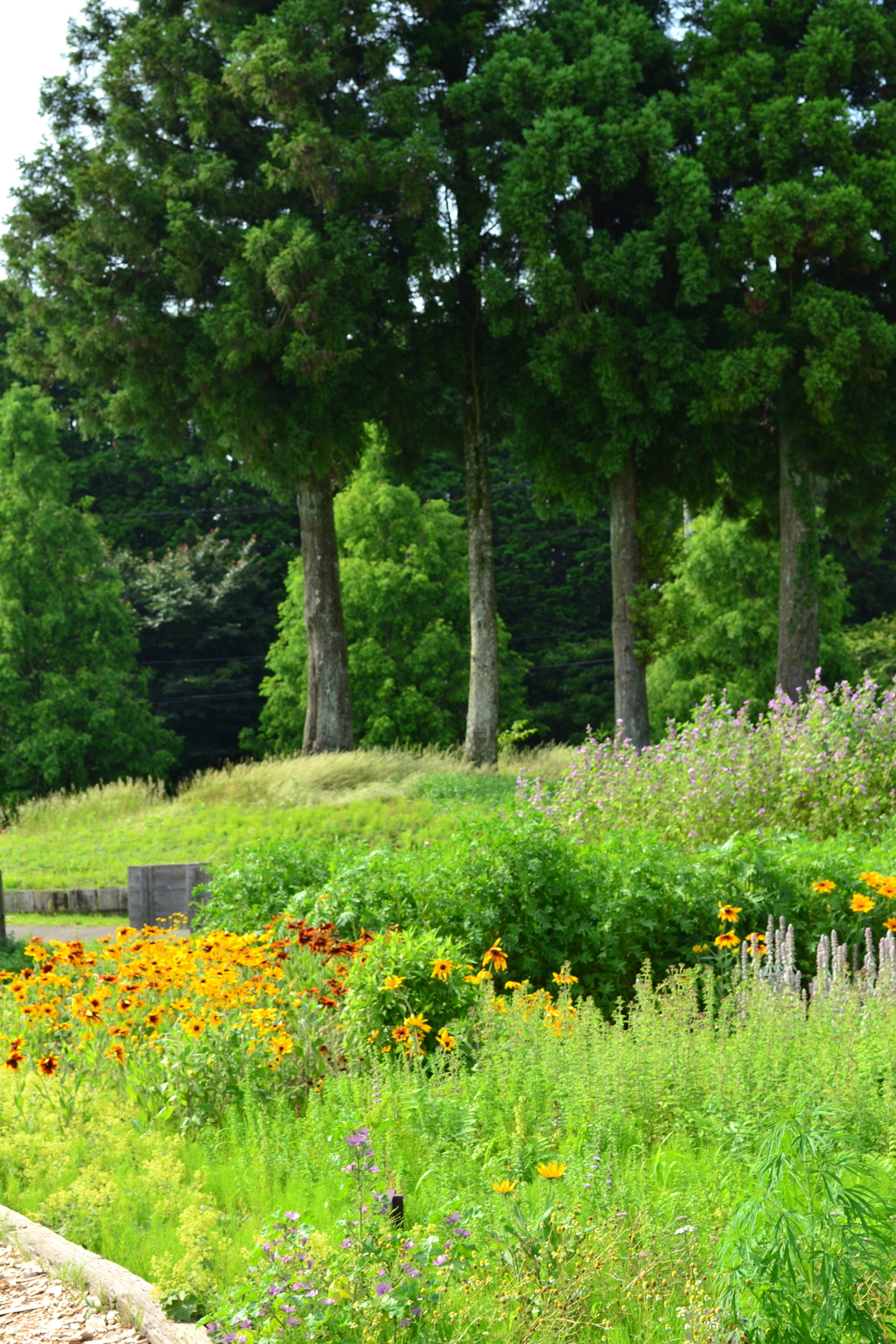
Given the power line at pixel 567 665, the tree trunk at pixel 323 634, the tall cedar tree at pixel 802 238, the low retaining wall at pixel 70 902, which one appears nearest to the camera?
the low retaining wall at pixel 70 902

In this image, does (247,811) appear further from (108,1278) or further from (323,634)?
(108,1278)

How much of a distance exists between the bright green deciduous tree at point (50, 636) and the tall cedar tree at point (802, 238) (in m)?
11.3

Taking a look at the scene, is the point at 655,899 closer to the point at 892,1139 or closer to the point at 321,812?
the point at 892,1139

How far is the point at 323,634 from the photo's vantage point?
16.9m

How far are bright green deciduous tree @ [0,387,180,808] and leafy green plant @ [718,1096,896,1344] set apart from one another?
19.3 meters

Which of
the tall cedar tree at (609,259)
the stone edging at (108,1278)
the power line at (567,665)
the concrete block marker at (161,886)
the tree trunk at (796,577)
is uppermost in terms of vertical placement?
the tall cedar tree at (609,259)

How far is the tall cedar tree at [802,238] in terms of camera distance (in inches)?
575

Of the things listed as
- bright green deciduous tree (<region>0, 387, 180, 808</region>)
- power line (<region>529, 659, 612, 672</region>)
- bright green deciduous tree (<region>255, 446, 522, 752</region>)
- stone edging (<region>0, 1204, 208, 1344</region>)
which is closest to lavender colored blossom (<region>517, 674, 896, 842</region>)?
stone edging (<region>0, 1204, 208, 1344</region>)

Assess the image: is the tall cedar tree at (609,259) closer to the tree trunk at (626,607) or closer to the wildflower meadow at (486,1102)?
the tree trunk at (626,607)

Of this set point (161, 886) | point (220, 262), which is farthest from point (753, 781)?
point (220, 262)

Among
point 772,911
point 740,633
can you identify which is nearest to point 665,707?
point 740,633

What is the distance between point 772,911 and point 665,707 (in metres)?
17.2

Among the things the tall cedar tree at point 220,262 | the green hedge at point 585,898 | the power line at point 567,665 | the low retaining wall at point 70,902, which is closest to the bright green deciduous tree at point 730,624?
the power line at point 567,665

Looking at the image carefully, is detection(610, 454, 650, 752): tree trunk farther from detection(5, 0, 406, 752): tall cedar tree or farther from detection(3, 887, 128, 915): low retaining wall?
detection(3, 887, 128, 915): low retaining wall
